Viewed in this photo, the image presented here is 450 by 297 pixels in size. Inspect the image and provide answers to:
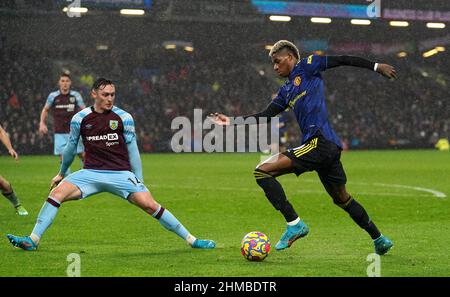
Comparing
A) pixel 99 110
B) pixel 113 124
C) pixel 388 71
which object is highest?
pixel 388 71

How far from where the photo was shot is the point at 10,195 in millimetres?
13266

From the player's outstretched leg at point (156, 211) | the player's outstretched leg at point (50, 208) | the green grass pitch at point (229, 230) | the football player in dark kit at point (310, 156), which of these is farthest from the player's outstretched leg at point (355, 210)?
the player's outstretched leg at point (50, 208)

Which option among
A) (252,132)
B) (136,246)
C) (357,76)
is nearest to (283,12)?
(252,132)

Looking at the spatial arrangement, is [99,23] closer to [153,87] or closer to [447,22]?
[153,87]

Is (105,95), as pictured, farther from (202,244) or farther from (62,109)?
(62,109)

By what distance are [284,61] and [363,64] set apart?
3.25ft

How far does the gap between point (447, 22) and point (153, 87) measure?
15.9m

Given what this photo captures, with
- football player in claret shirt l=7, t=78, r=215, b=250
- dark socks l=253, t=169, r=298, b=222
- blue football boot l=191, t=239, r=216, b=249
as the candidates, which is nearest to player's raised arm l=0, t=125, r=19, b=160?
football player in claret shirt l=7, t=78, r=215, b=250

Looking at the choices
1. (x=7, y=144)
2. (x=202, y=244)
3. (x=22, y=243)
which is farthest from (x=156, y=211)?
(x=7, y=144)

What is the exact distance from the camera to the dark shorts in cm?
915

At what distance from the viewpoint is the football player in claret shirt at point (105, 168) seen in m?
9.43

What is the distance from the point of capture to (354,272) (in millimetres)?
7895

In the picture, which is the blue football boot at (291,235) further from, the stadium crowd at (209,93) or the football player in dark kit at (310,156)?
the stadium crowd at (209,93)

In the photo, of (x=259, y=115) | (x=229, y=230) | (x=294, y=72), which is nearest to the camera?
(x=294, y=72)
